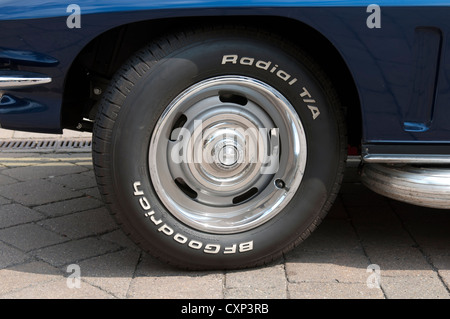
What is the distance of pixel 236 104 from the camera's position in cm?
258

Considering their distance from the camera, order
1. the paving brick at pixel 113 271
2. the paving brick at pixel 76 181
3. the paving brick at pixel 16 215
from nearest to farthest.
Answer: the paving brick at pixel 113 271, the paving brick at pixel 16 215, the paving brick at pixel 76 181

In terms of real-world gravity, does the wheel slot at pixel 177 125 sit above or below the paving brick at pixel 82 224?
above

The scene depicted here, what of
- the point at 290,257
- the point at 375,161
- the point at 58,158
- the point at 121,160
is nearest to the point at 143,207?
the point at 121,160

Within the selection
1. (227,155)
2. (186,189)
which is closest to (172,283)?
(186,189)

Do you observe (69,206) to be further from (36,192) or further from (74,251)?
(74,251)

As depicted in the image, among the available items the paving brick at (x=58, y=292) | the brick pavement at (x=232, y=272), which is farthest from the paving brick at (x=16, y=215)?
the paving brick at (x=58, y=292)

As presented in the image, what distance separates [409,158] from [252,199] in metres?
0.66

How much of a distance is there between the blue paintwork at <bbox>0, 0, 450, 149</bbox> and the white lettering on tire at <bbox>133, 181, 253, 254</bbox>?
479 millimetres

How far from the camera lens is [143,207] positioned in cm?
249

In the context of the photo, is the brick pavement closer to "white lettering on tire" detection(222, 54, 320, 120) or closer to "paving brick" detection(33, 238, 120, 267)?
"paving brick" detection(33, 238, 120, 267)

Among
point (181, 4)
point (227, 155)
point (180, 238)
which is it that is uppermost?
point (181, 4)

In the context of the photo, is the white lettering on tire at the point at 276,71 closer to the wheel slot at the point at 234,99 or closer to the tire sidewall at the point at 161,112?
the tire sidewall at the point at 161,112

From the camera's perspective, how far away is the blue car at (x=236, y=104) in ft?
7.68

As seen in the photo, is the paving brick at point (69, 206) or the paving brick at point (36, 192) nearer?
the paving brick at point (69, 206)
